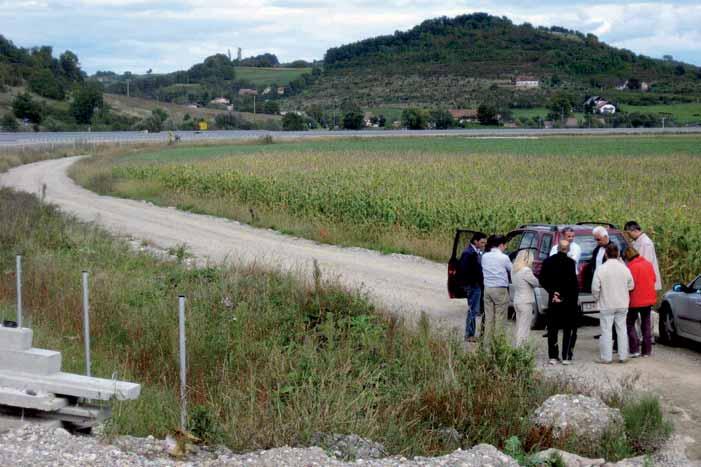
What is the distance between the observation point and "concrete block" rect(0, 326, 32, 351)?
863cm

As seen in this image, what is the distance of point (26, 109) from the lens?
117m

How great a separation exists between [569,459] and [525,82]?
190920 millimetres

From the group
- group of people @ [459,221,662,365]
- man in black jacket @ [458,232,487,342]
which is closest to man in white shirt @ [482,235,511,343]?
group of people @ [459,221,662,365]

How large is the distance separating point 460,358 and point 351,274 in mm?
9242

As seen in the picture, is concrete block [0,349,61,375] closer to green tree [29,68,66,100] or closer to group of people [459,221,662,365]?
group of people [459,221,662,365]

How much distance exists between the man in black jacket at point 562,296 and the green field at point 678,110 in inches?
4746

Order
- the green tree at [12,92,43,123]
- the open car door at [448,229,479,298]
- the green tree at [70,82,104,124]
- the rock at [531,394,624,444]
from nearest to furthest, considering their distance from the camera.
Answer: the rock at [531,394,624,444] < the open car door at [448,229,479,298] < the green tree at [12,92,43,123] < the green tree at [70,82,104,124]

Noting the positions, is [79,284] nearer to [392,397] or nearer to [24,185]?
[392,397]

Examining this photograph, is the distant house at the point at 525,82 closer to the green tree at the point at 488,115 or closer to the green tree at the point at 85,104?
the green tree at the point at 488,115

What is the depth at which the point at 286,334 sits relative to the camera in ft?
40.3

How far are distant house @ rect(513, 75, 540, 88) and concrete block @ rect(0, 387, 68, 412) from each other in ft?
616

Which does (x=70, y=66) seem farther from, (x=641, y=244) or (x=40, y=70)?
(x=641, y=244)

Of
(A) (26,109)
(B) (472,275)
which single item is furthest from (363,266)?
(A) (26,109)

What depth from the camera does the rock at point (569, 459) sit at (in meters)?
8.05
